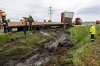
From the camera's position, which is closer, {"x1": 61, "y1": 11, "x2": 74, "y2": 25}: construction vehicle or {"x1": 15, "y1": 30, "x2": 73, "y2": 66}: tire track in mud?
{"x1": 15, "y1": 30, "x2": 73, "y2": 66}: tire track in mud

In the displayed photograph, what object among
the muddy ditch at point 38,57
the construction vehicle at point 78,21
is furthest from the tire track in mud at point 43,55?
the construction vehicle at point 78,21

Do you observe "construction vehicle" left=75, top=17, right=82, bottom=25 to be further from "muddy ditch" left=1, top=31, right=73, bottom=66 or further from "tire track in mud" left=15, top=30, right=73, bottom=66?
"muddy ditch" left=1, top=31, right=73, bottom=66

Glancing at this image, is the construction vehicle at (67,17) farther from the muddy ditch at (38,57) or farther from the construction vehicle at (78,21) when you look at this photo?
the muddy ditch at (38,57)

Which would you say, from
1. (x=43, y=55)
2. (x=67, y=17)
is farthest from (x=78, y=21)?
(x=43, y=55)

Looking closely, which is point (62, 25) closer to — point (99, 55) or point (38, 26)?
point (38, 26)

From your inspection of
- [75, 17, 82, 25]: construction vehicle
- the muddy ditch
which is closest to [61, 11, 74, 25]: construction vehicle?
[75, 17, 82, 25]: construction vehicle

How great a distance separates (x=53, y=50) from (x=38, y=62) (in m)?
3.24

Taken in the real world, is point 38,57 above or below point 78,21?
below

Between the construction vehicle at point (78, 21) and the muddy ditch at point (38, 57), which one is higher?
the construction vehicle at point (78, 21)

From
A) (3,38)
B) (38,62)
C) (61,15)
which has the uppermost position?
(61,15)

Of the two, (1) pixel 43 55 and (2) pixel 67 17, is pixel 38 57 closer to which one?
(1) pixel 43 55

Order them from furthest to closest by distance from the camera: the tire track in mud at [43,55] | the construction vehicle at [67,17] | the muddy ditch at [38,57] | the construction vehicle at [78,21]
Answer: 1. the construction vehicle at [78,21]
2. the construction vehicle at [67,17]
3. the tire track in mud at [43,55]
4. the muddy ditch at [38,57]

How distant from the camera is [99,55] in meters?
11.0

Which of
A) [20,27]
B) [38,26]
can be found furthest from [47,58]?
[38,26]
